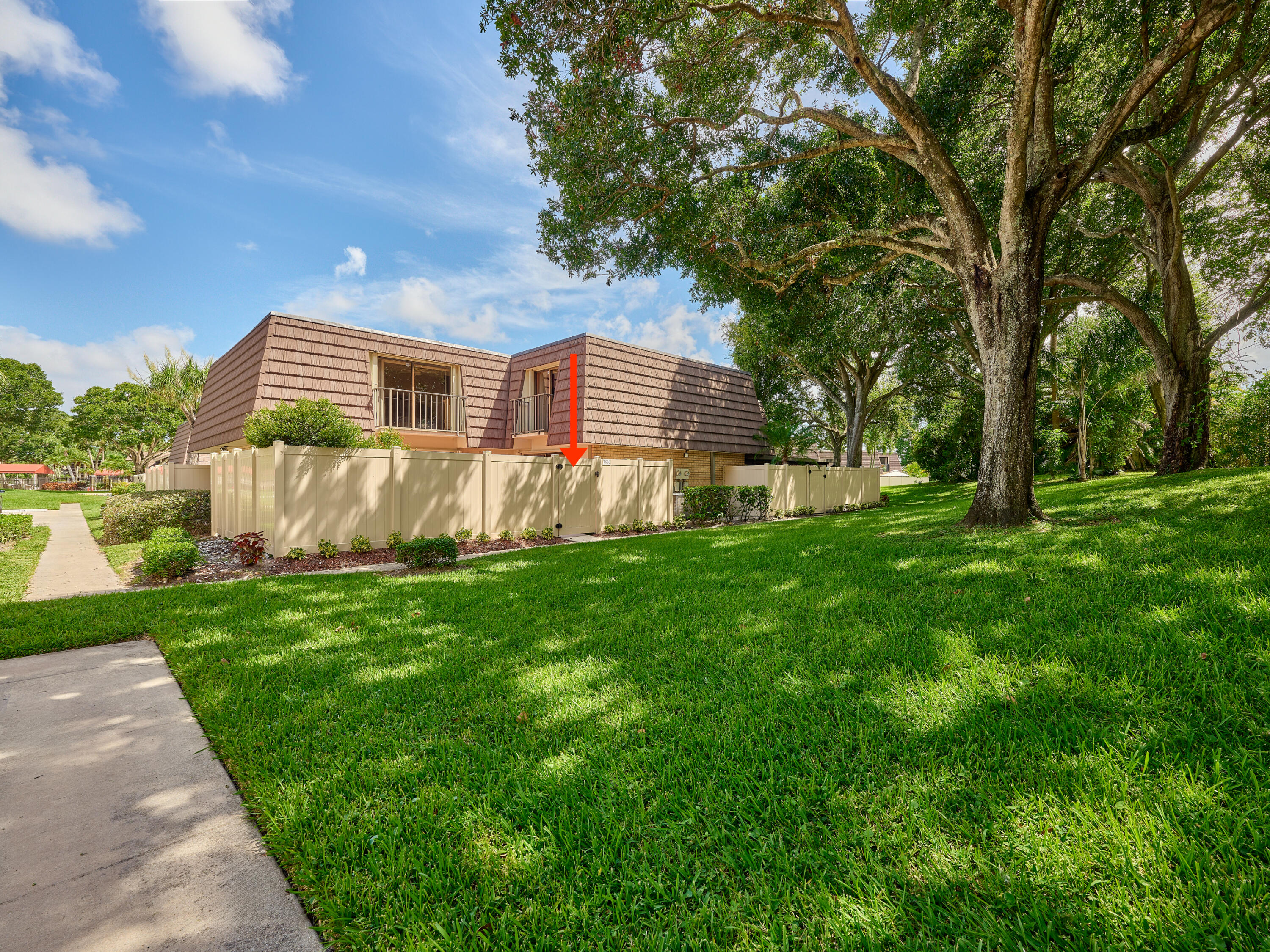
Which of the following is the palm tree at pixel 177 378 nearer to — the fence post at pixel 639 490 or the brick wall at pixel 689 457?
the brick wall at pixel 689 457

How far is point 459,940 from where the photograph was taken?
1.52 meters

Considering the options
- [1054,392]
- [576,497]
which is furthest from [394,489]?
[1054,392]

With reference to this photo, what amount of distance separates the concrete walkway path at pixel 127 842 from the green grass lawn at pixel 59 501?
44.8ft

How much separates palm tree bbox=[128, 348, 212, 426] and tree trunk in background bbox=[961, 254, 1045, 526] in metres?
37.1

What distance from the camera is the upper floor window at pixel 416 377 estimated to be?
15094 mm

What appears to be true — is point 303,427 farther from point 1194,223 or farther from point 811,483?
point 1194,223

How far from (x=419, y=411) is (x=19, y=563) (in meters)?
8.38

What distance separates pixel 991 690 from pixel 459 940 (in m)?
2.62

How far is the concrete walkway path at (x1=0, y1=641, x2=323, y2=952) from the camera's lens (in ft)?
5.47

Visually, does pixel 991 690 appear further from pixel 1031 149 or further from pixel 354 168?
pixel 354 168

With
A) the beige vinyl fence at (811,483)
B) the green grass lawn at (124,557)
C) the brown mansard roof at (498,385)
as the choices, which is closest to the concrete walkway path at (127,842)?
the green grass lawn at (124,557)

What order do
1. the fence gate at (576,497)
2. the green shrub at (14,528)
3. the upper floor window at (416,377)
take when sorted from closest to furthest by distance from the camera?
the green shrub at (14,528) < the fence gate at (576,497) < the upper floor window at (416,377)

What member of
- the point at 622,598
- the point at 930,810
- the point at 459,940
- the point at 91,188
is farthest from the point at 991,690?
the point at 91,188

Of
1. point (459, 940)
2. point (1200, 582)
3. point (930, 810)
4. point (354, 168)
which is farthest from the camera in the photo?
point (354, 168)
